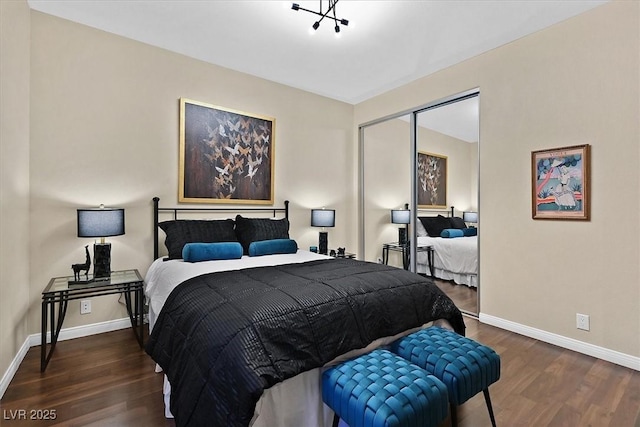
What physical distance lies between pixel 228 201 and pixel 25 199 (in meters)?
1.74

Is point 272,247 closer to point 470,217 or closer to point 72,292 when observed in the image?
point 72,292

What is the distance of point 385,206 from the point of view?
A: 14.7ft

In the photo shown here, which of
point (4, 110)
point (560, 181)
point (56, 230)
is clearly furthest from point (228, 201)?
point (560, 181)

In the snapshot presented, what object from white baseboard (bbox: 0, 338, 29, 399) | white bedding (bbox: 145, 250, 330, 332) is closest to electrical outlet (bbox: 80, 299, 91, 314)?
white baseboard (bbox: 0, 338, 29, 399)

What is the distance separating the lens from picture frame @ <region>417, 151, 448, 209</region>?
385 centimetres

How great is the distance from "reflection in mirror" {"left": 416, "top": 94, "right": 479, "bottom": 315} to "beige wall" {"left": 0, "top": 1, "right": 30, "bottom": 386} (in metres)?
3.93

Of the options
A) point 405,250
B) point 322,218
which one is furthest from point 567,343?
point 322,218

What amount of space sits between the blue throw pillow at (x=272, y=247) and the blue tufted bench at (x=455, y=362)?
5.51 ft

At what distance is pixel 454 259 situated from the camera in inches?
147

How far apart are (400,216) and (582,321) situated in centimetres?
216

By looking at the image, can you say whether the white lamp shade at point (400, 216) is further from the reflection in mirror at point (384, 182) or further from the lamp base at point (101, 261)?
the lamp base at point (101, 261)

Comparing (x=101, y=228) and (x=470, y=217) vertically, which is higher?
(x=470, y=217)

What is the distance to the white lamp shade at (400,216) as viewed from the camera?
4.19 m

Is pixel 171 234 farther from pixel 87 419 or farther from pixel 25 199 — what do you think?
pixel 87 419
